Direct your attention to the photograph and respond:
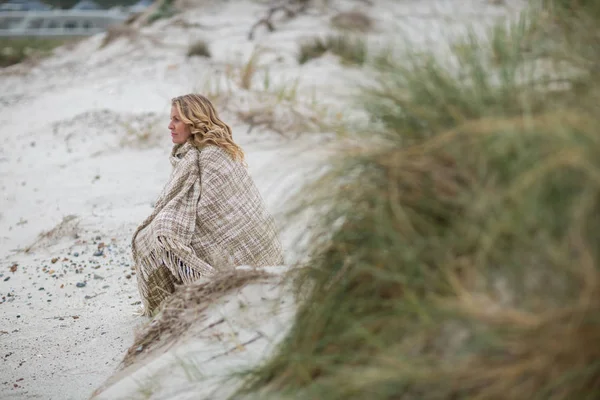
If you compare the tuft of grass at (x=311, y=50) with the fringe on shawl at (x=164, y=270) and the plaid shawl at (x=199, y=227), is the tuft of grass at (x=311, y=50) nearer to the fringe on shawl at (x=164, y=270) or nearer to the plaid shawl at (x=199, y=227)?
the plaid shawl at (x=199, y=227)

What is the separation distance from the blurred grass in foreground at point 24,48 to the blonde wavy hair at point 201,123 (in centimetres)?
1020

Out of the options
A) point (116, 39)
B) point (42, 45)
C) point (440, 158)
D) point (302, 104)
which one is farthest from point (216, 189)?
point (42, 45)

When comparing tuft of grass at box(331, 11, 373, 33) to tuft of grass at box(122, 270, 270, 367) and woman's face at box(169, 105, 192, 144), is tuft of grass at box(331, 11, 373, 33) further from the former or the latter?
tuft of grass at box(122, 270, 270, 367)

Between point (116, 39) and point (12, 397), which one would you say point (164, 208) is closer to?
point (12, 397)

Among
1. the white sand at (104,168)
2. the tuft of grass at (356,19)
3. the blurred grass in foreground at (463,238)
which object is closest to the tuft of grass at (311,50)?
the white sand at (104,168)

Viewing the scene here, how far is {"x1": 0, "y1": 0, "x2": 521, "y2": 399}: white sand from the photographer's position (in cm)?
383

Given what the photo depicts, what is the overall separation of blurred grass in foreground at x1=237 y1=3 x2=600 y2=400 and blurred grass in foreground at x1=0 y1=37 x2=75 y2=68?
12.6 metres

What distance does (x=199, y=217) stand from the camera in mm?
4660

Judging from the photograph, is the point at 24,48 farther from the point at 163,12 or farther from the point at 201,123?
the point at 201,123

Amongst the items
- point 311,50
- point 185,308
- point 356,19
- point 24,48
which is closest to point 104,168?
point 311,50

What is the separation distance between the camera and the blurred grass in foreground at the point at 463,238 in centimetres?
192

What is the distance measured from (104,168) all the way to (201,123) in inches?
138

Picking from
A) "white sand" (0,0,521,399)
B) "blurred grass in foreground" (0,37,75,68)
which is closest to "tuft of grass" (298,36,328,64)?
"white sand" (0,0,521,399)

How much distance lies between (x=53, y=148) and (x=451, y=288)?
750cm
